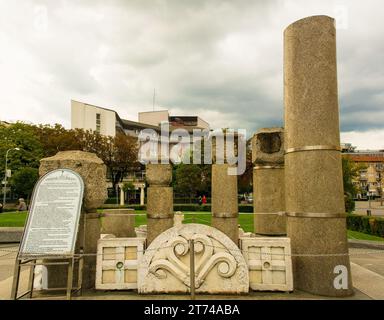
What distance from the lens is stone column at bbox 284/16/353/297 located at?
5.51 m

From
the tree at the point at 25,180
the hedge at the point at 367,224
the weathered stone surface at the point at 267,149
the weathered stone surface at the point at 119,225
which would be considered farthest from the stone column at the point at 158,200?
the tree at the point at 25,180

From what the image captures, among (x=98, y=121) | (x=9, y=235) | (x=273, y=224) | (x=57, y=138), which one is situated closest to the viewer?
(x=273, y=224)

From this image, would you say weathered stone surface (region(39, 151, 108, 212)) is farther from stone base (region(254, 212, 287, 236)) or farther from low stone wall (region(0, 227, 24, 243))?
low stone wall (region(0, 227, 24, 243))

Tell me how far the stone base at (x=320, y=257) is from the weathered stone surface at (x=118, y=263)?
2805mm

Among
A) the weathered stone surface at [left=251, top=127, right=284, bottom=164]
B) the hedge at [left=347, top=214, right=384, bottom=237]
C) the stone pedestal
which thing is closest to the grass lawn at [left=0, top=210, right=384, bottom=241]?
the hedge at [left=347, top=214, right=384, bottom=237]

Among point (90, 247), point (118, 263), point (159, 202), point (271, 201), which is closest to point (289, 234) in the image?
point (271, 201)

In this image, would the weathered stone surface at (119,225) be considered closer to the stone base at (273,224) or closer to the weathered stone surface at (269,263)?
the stone base at (273,224)

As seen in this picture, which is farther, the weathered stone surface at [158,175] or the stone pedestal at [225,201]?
the stone pedestal at [225,201]

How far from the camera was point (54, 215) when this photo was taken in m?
5.25

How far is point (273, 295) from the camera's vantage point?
5410mm

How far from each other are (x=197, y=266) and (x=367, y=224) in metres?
13.5

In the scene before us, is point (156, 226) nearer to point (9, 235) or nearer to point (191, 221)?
point (9, 235)

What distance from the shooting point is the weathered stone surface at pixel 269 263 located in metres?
5.59
